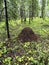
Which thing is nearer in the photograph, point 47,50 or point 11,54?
point 11,54

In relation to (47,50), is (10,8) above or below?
above

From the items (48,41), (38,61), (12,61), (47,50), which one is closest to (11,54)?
(12,61)

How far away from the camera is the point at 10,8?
22.6m

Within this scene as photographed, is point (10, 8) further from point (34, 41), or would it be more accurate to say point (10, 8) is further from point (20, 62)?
point (20, 62)

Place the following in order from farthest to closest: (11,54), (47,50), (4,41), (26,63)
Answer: (4,41) → (47,50) → (11,54) → (26,63)

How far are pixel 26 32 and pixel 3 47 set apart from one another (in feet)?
15.5

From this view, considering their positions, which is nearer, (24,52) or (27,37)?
(24,52)

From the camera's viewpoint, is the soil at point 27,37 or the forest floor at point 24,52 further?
the soil at point 27,37

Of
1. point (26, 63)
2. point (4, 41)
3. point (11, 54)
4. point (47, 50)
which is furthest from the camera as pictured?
point (4, 41)

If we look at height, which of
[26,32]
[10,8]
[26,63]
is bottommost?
[26,63]

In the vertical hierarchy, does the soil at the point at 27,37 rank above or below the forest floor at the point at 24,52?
above

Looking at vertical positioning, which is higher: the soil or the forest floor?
the soil

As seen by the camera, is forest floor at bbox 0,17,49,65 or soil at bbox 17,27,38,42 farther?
soil at bbox 17,27,38,42

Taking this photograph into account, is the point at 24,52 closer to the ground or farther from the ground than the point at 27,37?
closer to the ground
